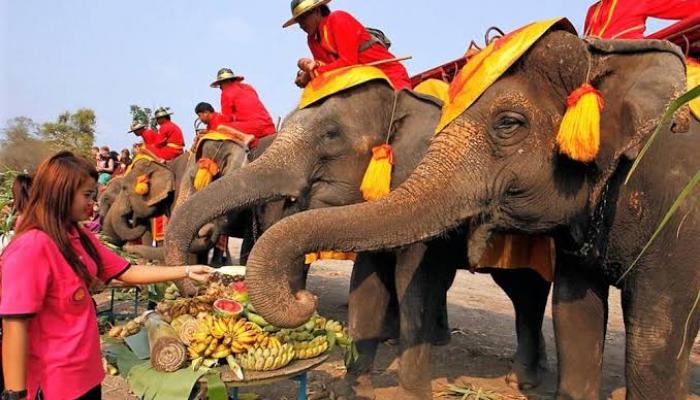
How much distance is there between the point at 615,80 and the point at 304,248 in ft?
5.96

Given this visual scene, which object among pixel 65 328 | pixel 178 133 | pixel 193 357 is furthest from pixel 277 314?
pixel 178 133

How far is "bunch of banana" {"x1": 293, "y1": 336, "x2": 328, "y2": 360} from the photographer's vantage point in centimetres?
342

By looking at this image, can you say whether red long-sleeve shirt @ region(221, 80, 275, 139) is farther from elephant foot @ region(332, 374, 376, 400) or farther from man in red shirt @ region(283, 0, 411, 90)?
elephant foot @ region(332, 374, 376, 400)

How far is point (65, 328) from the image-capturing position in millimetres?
2576

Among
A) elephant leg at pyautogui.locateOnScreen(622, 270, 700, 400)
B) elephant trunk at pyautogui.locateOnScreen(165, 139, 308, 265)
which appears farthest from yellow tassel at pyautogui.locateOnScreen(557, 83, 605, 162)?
elephant trunk at pyautogui.locateOnScreen(165, 139, 308, 265)

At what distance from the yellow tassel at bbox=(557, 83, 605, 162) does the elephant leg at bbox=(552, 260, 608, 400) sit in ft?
3.49

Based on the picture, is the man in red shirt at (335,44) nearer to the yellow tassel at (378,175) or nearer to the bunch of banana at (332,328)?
the yellow tassel at (378,175)

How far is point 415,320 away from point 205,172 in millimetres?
3627

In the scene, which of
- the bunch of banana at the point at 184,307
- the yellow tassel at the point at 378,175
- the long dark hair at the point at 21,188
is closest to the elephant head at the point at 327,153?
the yellow tassel at the point at 378,175

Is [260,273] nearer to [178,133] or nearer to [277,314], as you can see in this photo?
[277,314]

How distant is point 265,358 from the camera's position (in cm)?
318

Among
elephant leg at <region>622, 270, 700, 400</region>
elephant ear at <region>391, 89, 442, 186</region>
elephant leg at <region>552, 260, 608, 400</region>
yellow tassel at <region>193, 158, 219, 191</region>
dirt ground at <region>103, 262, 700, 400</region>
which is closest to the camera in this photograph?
elephant leg at <region>622, 270, 700, 400</region>

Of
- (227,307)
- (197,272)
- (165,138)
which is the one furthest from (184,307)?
(165,138)

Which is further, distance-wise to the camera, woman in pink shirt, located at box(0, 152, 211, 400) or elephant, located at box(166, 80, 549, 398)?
elephant, located at box(166, 80, 549, 398)
